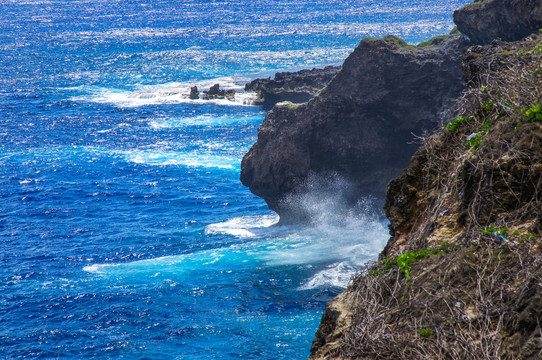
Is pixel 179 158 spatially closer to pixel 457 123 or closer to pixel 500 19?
pixel 500 19

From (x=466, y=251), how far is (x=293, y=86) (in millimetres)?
62736

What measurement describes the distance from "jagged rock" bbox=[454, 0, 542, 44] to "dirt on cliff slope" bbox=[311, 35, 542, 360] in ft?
56.2

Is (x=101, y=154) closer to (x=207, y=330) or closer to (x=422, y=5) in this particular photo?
(x=207, y=330)

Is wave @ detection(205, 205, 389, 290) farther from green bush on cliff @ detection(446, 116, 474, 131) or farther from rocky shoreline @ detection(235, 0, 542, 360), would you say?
green bush on cliff @ detection(446, 116, 474, 131)

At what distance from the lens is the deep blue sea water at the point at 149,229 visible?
2425 centimetres

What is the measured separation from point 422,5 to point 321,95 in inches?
6362

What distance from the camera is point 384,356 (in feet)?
24.0

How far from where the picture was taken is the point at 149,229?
124 ft

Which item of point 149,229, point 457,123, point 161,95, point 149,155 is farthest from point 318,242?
point 161,95

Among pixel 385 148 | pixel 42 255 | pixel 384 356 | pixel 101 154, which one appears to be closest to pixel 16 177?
pixel 101 154

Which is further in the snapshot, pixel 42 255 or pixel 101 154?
pixel 101 154

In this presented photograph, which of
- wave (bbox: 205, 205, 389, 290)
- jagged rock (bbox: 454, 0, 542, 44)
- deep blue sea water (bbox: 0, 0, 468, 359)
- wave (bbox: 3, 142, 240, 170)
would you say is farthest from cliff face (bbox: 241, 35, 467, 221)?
wave (bbox: 3, 142, 240, 170)

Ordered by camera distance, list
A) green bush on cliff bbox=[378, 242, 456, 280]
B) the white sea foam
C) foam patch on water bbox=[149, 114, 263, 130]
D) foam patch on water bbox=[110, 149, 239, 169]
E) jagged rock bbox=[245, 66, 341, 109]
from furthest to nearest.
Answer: jagged rock bbox=[245, 66, 341, 109] → foam patch on water bbox=[149, 114, 263, 130] → foam patch on water bbox=[110, 149, 239, 169] → the white sea foam → green bush on cliff bbox=[378, 242, 456, 280]

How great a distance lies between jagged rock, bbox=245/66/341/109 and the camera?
67.8 m
